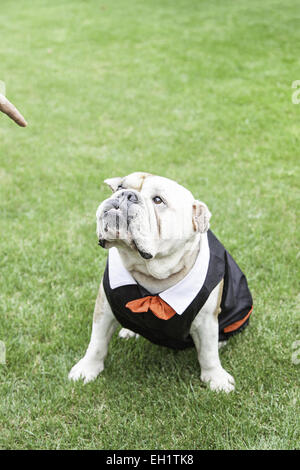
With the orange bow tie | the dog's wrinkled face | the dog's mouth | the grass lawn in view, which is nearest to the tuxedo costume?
the orange bow tie

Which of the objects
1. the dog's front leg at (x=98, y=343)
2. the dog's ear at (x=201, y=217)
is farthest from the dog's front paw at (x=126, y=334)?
the dog's ear at (x=201, y=217)

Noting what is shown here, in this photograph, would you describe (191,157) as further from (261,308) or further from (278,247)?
(261,308)

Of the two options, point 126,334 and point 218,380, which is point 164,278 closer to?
point 218,380

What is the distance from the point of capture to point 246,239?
14.3 ft

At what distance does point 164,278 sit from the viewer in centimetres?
254

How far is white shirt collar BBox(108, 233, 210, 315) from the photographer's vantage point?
251 centimetres

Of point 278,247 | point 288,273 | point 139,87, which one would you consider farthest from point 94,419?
point 139,87

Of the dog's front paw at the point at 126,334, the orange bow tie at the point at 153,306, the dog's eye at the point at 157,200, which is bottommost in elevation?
the dog's front paw at the point at 126,334

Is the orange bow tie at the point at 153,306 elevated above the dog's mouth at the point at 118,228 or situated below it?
below

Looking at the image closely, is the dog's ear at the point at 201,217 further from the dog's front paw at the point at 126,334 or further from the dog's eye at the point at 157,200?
the dog's front paw at the point at 126,334

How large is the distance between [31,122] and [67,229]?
2.98 meters

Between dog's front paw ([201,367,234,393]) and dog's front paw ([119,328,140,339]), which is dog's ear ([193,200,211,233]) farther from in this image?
dog's front paw ([119,328,140,339])

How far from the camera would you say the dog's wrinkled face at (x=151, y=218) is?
7.21 feet

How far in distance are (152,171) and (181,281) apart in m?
3.27
